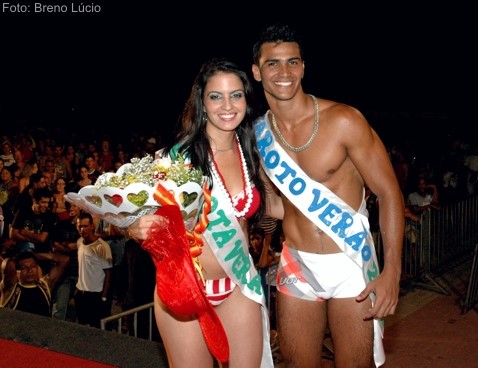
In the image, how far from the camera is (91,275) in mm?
5430

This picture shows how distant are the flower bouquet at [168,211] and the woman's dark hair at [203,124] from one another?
149mm

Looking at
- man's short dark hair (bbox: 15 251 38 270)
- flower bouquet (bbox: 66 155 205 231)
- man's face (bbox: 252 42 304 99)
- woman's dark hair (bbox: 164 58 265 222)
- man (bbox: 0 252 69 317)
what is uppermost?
man's face (bbox: 252 42 304 99)

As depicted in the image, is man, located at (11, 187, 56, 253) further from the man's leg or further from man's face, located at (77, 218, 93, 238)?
the man's leg

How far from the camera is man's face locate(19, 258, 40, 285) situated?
16.7 feet

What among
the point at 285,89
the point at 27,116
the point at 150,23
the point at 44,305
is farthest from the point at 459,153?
the point at 27,116

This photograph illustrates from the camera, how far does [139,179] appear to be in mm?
Answer: 2518

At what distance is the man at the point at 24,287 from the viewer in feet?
→ 16.7

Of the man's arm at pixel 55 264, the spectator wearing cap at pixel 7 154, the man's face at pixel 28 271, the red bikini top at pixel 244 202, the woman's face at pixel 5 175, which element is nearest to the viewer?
the red bikini top at pixel 244 202

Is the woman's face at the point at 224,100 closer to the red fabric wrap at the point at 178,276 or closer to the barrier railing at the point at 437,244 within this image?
the red fabric wrap at the point at 178,276

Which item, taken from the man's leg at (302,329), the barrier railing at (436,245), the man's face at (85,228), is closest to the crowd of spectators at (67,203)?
the man's face at (85,228)

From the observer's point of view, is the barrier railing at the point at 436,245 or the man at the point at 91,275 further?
the barrier railing at the point at 436,245

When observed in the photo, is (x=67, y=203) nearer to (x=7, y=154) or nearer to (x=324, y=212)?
(x=7, y=154)

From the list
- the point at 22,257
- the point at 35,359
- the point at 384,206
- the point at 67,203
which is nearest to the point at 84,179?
the point at 67,203

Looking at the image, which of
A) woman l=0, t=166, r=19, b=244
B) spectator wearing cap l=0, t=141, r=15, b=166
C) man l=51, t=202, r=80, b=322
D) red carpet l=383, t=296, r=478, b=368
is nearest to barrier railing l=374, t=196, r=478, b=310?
red carpet l=383, t=296, r=478, b=368
